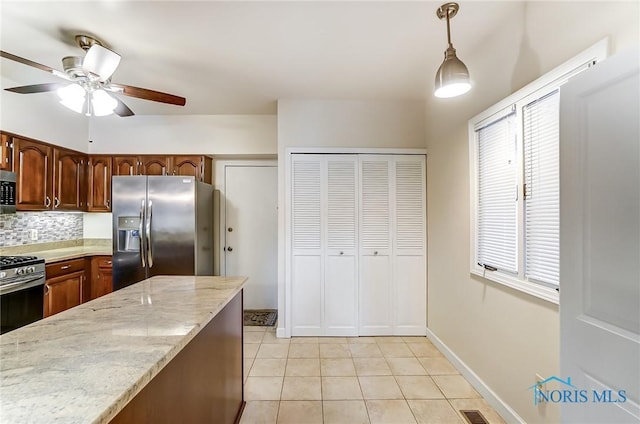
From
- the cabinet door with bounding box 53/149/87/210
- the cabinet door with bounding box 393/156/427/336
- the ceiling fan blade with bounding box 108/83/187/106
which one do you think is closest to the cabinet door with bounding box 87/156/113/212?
the cabinet door with bounding box 53/149/87/210

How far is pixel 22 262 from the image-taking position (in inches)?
98.3

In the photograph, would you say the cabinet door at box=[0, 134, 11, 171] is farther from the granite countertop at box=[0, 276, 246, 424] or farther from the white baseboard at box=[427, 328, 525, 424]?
the white baseboard at box=[427, 328, 525, 424]

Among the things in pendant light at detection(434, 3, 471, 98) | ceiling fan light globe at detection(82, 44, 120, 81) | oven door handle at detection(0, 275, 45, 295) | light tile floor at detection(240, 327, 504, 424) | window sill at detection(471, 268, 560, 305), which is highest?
ceiling fan light globe at detection(82, 44, 120, 81)

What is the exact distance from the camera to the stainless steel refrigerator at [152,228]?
10.5ft

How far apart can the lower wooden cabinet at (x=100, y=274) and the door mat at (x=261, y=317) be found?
1.66 m

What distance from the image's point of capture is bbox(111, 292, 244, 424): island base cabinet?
0.90m

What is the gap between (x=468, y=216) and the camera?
234 centimetres

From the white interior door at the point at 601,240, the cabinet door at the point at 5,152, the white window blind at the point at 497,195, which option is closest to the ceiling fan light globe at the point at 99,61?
the cabinet door at the point at 5,152

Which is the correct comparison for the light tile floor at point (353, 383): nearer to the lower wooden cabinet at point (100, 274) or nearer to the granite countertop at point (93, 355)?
the granite countertop at point (93, 355)

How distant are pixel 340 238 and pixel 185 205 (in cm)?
182

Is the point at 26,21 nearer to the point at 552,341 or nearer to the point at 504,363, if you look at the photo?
the point at 552,341

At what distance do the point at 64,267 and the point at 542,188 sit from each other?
4.29 meters

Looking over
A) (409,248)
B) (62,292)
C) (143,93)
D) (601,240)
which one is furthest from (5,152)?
(601,240)

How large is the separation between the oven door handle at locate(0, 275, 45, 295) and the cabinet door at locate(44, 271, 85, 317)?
0.17 m
